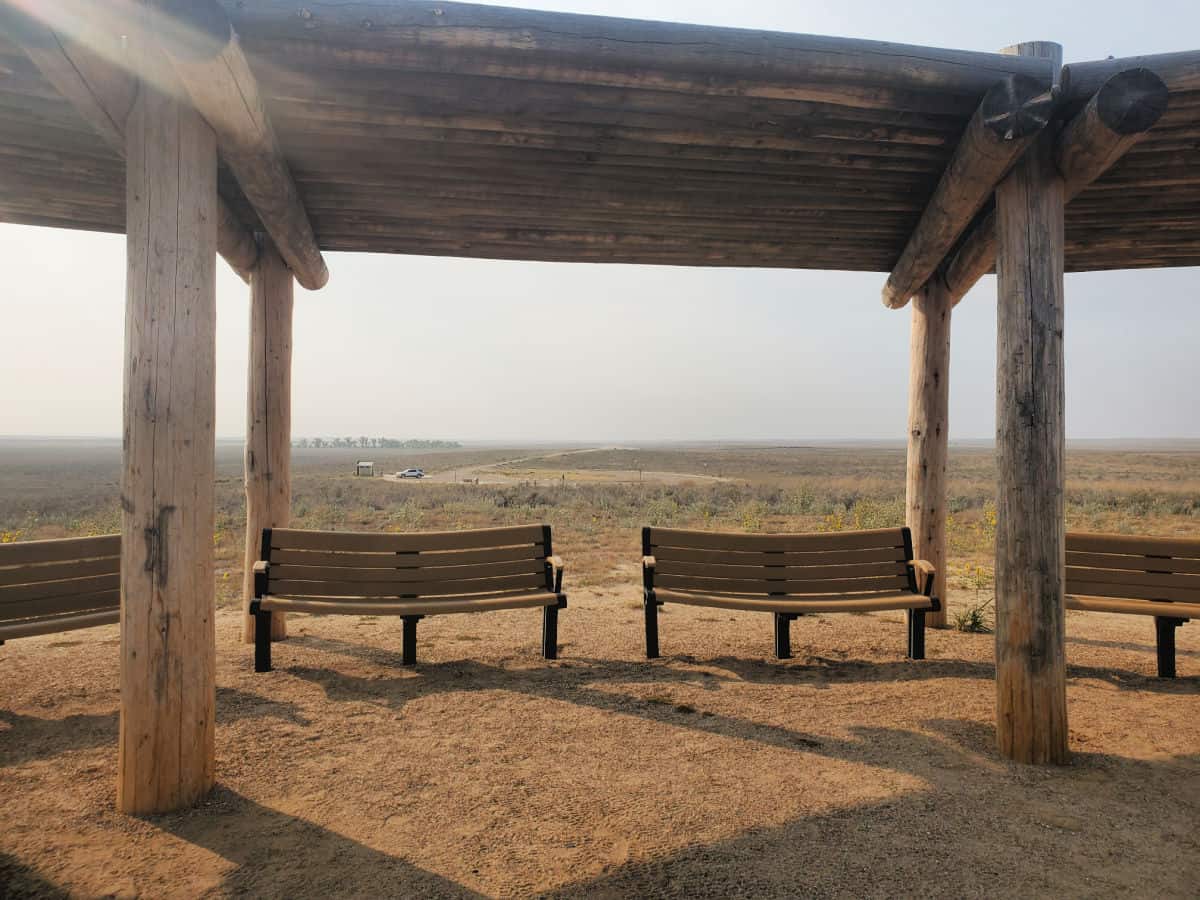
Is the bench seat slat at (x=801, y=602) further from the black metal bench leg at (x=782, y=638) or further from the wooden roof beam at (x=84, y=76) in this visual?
the wooden roof beam at (x=84, y=76)

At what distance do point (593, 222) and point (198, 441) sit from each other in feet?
10.8

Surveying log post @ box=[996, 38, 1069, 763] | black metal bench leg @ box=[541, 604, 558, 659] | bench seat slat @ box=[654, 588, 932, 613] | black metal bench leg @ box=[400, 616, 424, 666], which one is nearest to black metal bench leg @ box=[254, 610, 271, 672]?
black metal bench leg @ box=[400, 616, 424, 666]

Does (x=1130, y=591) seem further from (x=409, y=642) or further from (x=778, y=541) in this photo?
(x=409, y=642)

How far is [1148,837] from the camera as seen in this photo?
111 inches

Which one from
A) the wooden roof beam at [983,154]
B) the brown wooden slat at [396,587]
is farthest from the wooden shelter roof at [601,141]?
the brown wooden slat at [396,587]

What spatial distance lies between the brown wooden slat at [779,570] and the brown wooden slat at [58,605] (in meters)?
3.90

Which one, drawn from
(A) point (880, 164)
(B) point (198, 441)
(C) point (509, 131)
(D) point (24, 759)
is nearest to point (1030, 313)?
(A) point (880, 164)

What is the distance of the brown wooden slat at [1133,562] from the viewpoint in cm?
498

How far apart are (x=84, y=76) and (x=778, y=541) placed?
4.82m

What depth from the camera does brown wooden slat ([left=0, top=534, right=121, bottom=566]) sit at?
450 centimetres

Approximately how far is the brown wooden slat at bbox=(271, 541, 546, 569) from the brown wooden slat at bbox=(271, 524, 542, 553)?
37 mm

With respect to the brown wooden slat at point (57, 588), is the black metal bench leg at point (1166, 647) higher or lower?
lower

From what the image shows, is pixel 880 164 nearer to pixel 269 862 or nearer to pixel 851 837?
pixel 851 837

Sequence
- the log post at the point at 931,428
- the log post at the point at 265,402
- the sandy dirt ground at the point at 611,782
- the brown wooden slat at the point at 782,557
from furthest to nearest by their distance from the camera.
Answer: the log post at the point at 931,428 → the log post at the point at 265,402 → the brown wooden slat at the point at 782,557 → the sandy dirt ground at the point at 611,782
